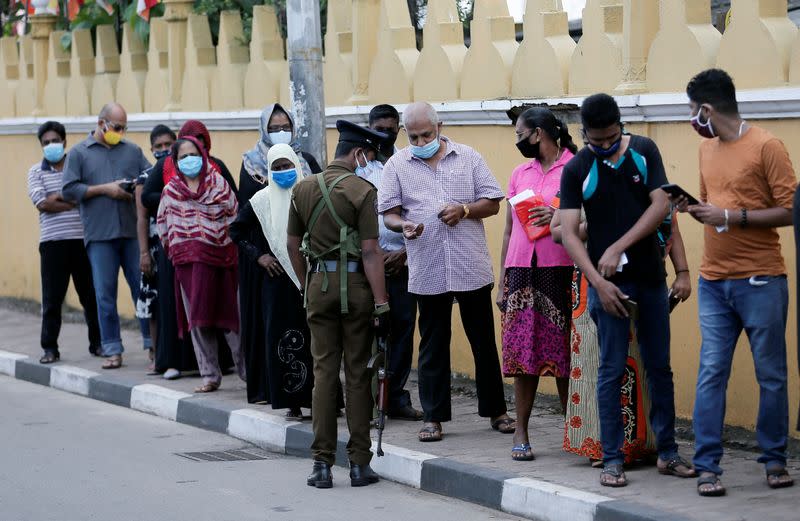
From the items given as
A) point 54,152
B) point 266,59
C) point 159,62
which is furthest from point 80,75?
point 266,59

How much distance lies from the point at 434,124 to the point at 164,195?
2856mm

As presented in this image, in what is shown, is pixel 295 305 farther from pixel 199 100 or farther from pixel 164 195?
pixel 199 100

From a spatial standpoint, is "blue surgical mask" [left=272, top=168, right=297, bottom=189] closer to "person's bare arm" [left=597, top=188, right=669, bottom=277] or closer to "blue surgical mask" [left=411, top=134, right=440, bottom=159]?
"blue surgical mask" [left=411, top=134, right=440, bottom=159]

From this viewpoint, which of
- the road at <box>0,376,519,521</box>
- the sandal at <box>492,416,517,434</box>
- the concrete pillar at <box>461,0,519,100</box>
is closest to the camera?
the road at <box>0,376,519,521</box>

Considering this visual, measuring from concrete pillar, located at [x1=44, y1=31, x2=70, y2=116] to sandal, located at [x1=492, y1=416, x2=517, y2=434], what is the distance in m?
8.66

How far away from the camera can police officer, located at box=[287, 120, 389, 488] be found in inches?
290

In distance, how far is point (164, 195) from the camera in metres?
10.1

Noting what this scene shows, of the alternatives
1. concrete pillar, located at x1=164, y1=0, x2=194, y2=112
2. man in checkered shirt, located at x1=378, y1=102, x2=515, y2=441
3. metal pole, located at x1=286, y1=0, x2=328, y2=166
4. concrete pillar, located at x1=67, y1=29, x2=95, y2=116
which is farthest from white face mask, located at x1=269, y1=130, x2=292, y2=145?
concrete pillar, located at x1=67, y1=29, x2=95, y2=116

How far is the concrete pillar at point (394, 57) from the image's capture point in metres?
10.5

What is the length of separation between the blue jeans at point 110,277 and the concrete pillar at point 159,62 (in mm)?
2457

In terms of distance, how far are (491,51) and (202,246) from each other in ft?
7.90

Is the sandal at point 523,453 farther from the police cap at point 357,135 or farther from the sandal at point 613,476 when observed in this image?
the police cap at point 357,135

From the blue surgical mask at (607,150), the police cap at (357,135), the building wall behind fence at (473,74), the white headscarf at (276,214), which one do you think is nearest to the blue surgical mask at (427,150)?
the police cap at (357,135)

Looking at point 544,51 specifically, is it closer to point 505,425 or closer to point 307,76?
point 307,76
